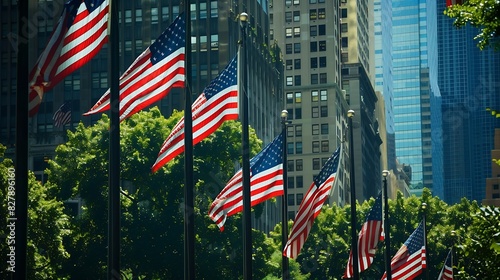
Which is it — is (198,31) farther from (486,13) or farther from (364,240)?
(486,13)

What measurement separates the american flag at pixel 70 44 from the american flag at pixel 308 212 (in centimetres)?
1480

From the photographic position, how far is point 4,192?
61.1 metres

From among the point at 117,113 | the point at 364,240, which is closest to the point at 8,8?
the point at 364,240

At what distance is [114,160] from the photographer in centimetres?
2592

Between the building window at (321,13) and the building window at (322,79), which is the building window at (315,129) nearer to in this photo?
the building window at (322,79)

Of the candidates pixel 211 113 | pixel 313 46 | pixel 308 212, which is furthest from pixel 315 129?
pixel 211 113

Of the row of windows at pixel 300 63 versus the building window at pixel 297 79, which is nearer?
the building window at pixel 297 79

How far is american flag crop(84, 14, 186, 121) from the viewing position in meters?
28.8

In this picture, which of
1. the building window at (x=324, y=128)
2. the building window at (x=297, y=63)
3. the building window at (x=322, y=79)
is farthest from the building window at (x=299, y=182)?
the building window at (x=297, y=63)

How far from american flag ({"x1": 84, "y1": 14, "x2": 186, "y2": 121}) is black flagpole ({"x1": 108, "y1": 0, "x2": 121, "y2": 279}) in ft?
5.18

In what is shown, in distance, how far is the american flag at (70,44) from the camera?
25.3 m

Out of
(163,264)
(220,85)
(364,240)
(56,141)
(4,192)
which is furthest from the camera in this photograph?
(56,141)

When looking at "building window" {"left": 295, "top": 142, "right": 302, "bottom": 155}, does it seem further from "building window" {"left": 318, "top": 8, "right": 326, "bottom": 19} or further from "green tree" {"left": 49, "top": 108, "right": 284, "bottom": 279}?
"green tree" {"left": 49, "top": 108, "right": 284, "bottom": 279}

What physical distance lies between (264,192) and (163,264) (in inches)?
1299
